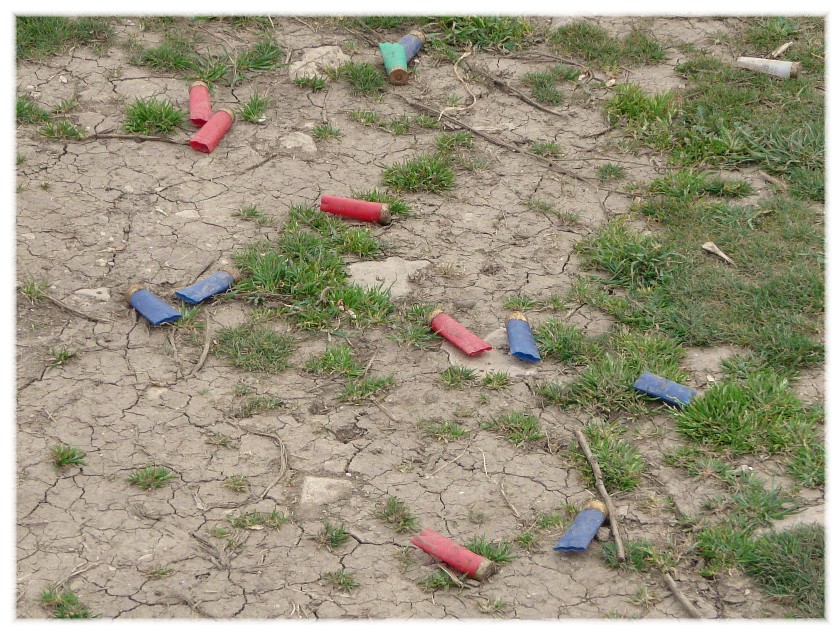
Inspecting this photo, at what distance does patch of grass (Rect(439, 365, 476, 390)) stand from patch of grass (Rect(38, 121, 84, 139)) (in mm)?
2960

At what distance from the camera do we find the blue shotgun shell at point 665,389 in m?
4.67

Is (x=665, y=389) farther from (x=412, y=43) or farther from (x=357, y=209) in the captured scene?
(x=412, y=43)

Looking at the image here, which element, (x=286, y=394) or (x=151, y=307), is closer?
(x=286, y=394)

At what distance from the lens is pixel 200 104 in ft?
21.4

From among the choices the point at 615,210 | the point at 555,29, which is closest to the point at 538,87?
the point at 555,29

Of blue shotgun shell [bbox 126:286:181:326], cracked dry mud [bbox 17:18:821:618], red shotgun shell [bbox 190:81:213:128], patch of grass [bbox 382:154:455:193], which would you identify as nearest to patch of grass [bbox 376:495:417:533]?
cracked dry mud [bbox 17:18:821:618]

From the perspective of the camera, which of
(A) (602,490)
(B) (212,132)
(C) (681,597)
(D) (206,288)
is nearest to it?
(C) (681,597)

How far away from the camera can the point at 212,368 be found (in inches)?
194

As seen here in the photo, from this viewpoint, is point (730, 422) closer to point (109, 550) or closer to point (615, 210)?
point (615, 210)

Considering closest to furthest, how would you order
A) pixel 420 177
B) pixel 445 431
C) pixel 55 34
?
pixel 445 431
pixel 420 177
pixel 55 34

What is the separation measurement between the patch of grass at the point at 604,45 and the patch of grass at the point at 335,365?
3269 millimetres

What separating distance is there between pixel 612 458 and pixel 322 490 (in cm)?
124

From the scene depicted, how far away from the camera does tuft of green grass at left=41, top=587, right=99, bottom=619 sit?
12.2 ft

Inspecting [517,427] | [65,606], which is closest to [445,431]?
[517,427]
